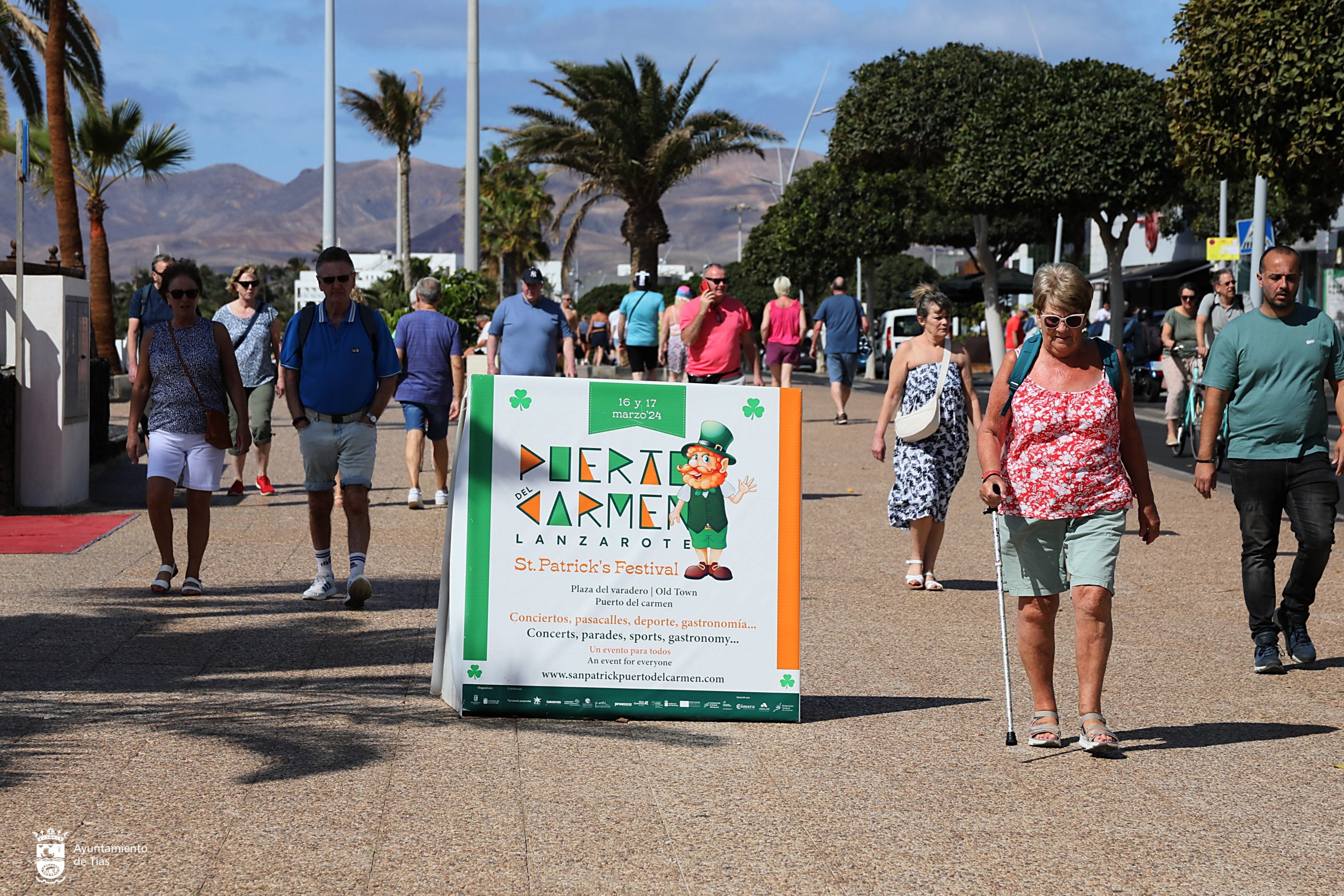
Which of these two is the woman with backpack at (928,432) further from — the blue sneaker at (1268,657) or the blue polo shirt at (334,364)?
the blue polo shirt at (334,364)

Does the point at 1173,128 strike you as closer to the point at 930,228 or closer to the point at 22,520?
the point at 22,520

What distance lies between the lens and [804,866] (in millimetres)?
4164

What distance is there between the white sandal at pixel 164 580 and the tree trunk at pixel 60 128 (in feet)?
52.1

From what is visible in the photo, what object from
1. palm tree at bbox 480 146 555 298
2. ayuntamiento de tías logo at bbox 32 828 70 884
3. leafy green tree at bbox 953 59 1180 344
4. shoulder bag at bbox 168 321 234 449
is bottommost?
ayuntamiento de tías logo at bbox 32 828 70 884

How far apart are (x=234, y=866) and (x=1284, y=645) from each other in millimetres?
5335

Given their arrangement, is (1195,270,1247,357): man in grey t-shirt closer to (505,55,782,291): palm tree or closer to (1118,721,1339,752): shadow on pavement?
(1118,721,1339,752): shadow on pavement

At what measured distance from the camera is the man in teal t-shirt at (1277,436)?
6.89 metres

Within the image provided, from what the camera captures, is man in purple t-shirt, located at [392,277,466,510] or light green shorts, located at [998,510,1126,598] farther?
man in purple t-shirt, located at [392,277,466,510]

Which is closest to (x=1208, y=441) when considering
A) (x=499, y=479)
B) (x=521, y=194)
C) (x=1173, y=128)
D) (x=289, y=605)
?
(x=499, y=479)

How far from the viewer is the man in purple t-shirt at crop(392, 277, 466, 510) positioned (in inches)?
447

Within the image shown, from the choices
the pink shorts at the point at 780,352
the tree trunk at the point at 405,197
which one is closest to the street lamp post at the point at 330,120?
the pink shorts at the point at 780,352

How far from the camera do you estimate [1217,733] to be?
5.72 m

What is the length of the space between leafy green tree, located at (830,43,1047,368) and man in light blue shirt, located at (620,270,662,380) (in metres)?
17.0

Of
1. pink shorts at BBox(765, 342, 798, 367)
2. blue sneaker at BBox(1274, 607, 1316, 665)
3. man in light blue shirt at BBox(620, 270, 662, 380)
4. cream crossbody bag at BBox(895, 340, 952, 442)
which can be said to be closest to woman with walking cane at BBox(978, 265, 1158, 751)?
blue sneaker at BBox(1274, 607, 1316, 665)
